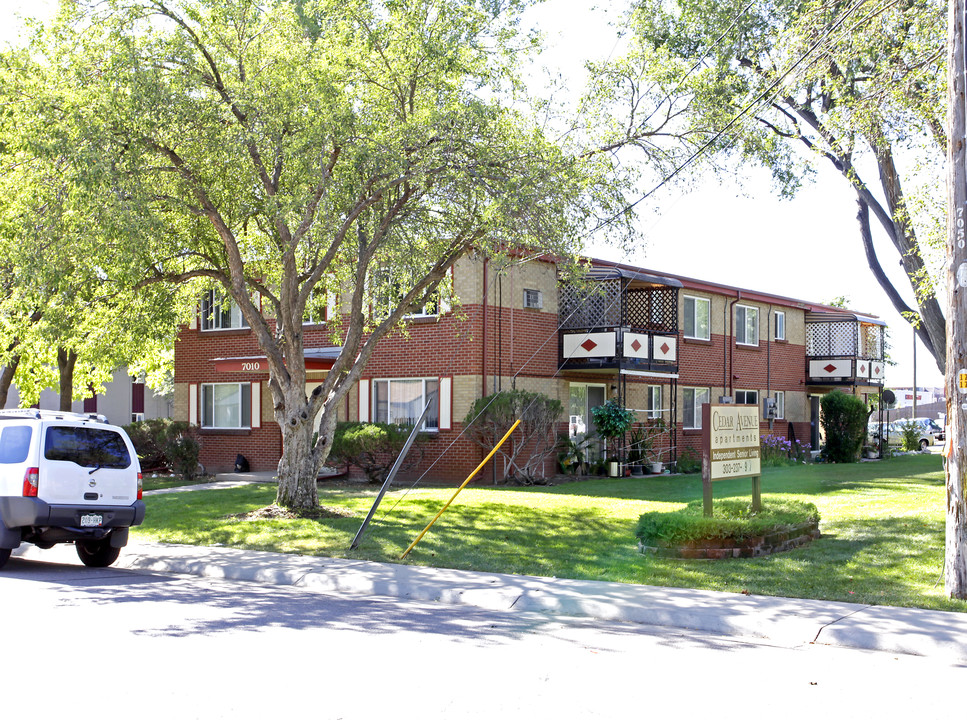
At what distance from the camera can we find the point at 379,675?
662 centimetres

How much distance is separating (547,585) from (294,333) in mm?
7720

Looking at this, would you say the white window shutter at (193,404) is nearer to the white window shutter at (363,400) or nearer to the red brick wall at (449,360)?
the red brick wall at (449,360)

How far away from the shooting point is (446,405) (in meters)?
23.2

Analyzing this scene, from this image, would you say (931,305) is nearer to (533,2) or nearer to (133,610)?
(533,2)

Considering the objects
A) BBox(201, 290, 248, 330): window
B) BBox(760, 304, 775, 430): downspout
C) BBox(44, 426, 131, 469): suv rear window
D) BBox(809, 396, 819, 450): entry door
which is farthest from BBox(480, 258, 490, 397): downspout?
BBox(809, 396, 819, 450): entry door

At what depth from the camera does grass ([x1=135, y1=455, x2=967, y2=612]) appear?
1048 cm

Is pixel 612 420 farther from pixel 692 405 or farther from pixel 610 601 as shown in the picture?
pixel 610 601

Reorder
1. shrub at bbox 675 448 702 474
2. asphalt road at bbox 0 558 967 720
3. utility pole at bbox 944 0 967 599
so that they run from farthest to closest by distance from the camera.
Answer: shrub at bbox 675 448 702 474 < utility pole at bbox 944 0 967 599 < asphalt road at bbox 0 558 967 720

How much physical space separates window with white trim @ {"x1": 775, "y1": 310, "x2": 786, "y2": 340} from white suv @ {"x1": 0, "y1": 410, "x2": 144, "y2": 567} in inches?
991

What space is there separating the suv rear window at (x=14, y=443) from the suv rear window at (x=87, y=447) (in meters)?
0.24

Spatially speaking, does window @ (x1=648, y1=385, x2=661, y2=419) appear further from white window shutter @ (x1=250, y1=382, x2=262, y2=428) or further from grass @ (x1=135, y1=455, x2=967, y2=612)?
white window shutter @ (x1=250, y1=382, x2=262, y2=428)

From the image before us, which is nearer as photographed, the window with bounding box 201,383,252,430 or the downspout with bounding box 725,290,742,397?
the window with bounding box 201,383,252,430

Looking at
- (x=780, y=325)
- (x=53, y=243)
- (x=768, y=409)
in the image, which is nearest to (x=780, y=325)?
(x=780, y=325)

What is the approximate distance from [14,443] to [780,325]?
26.8 m
